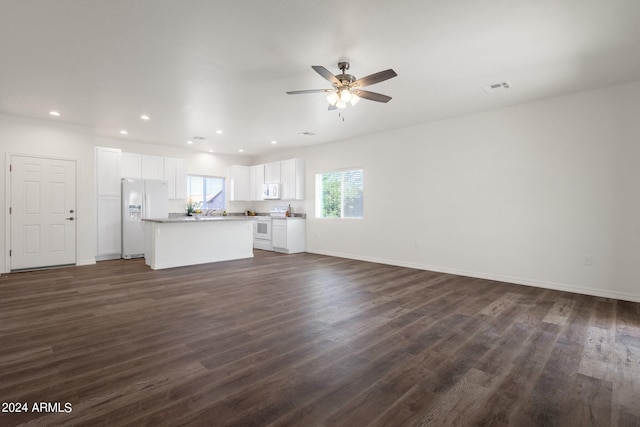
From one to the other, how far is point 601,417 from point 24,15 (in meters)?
4.94

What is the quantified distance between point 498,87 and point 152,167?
7.16 meters

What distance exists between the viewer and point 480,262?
200 inches

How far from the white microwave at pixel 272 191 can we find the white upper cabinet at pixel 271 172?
168 millimetres

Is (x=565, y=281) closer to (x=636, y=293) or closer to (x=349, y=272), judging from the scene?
(x=636, y=293)

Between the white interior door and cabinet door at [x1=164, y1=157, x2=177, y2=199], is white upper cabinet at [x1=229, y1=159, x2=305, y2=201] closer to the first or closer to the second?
cabinet door at [x1=164, y1=157, x2=177, y2=199]

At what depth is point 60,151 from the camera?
5.70 metres

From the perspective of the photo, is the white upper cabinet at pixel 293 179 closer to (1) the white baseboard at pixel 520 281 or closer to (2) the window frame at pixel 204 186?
(2) the window frame at pixel 204 186

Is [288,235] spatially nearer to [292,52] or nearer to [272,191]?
[272,191]

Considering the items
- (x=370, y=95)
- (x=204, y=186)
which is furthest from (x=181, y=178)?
(x=370, y=95)

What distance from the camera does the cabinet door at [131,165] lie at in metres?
6.98

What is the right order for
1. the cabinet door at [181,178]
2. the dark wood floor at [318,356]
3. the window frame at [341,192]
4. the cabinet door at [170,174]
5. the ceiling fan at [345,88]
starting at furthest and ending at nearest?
the cabinet door at [181,178]
the cabinet door at [170,174]
the window frame at [341,192]
the ceiling fan at [345,88]
the dark wood floor at [318,356]

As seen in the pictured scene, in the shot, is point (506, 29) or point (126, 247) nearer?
point (506, 29)

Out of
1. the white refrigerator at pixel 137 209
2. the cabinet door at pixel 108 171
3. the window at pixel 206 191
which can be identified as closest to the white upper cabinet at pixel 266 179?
the window at pixel 206 191

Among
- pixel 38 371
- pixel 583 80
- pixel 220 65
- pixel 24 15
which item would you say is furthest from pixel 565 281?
pixel 24 15
